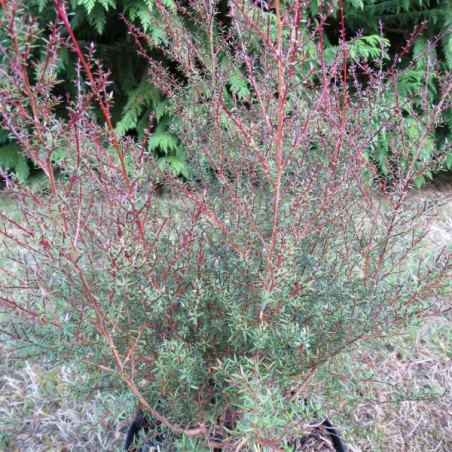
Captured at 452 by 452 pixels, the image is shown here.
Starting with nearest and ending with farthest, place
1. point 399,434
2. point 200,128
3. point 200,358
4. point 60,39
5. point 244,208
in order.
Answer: point 60,39
point 244,208
point 200,358
point 200,128
point 399,434

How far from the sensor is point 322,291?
1.46 meters

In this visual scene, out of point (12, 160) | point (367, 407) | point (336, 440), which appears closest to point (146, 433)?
point (336, 440)

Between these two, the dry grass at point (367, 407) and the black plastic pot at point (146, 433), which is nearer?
the black plastic pot at point (146, 433)

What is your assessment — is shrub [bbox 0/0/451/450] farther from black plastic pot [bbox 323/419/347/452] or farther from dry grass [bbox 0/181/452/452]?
dry grass [bbox 0/181/452/452]

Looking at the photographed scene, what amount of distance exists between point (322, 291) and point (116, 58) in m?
4.13

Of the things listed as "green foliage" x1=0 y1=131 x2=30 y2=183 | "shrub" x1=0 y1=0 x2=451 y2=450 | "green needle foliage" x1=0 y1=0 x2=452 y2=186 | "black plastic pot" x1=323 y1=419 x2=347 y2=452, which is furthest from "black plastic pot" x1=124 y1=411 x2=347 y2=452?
"green foliage" x1=0 y1=131 x2=30 y2=183

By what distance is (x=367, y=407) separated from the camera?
2.14 meters

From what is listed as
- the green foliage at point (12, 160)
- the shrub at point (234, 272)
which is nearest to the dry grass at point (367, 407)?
the shrub at point (234, 272)

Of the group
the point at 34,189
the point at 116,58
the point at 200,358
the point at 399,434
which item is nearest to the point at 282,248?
the point at 200,358

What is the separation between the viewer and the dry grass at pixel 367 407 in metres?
2.00

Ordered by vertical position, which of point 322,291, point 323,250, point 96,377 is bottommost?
point 96,377

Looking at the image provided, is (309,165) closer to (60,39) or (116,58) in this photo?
(60,39)

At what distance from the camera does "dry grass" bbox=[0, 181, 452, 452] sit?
2.00m

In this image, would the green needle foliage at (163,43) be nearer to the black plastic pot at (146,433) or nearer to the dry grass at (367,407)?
the dry grass at (367,407)
